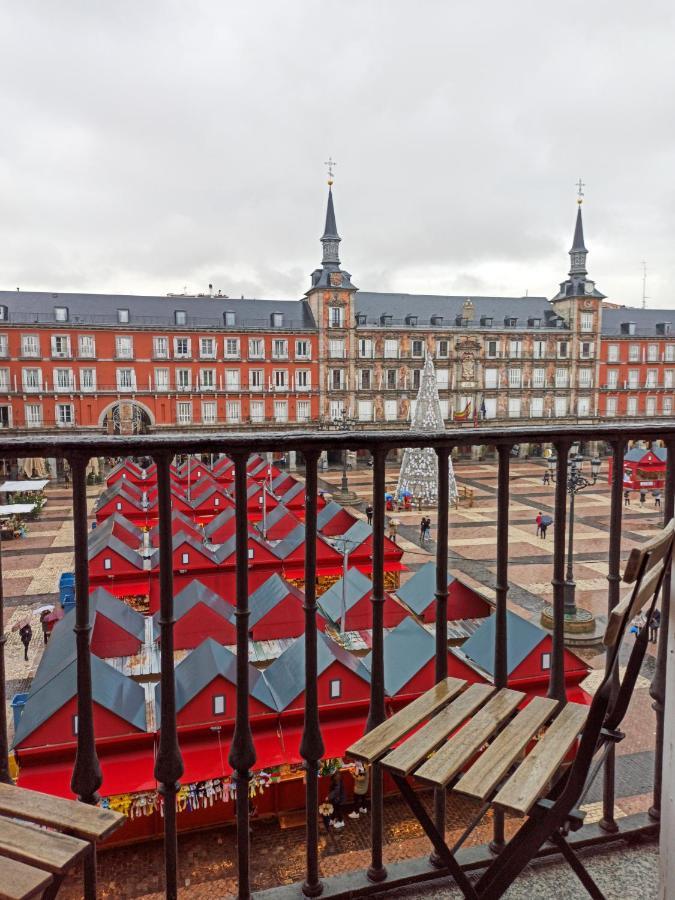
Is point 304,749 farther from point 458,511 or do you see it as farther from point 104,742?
point 458,511

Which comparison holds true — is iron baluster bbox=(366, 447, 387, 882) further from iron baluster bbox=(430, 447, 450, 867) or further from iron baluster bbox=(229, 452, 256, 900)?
iron baluster bbox=(229, 452, 256, 900)

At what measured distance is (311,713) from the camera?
2.01 m

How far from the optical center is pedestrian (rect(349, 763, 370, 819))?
6.32m

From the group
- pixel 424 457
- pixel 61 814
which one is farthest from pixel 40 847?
pixel 424 457

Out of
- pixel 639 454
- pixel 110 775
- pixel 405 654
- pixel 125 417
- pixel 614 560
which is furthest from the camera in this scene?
pixel 125 417

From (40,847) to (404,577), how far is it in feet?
46.8

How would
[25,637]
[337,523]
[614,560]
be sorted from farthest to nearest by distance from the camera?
[337,523] → [25,637] → [614,560]

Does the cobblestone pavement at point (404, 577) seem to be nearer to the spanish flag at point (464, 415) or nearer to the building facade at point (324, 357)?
the spanish flag at point (464, 415)

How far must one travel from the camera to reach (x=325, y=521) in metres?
13.9

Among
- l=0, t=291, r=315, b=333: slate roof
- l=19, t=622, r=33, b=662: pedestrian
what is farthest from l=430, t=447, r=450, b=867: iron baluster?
l=0, t=291, r=315, b=333: slate roof

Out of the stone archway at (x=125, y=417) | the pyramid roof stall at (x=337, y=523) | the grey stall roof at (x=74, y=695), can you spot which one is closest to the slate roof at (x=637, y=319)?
the stone archway at (x=125, y=417)

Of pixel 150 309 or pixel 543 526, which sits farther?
pixel 150 309

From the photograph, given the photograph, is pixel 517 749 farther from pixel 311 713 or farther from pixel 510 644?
pixel 510 644

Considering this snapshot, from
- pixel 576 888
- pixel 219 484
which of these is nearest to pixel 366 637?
pixel 576 888
